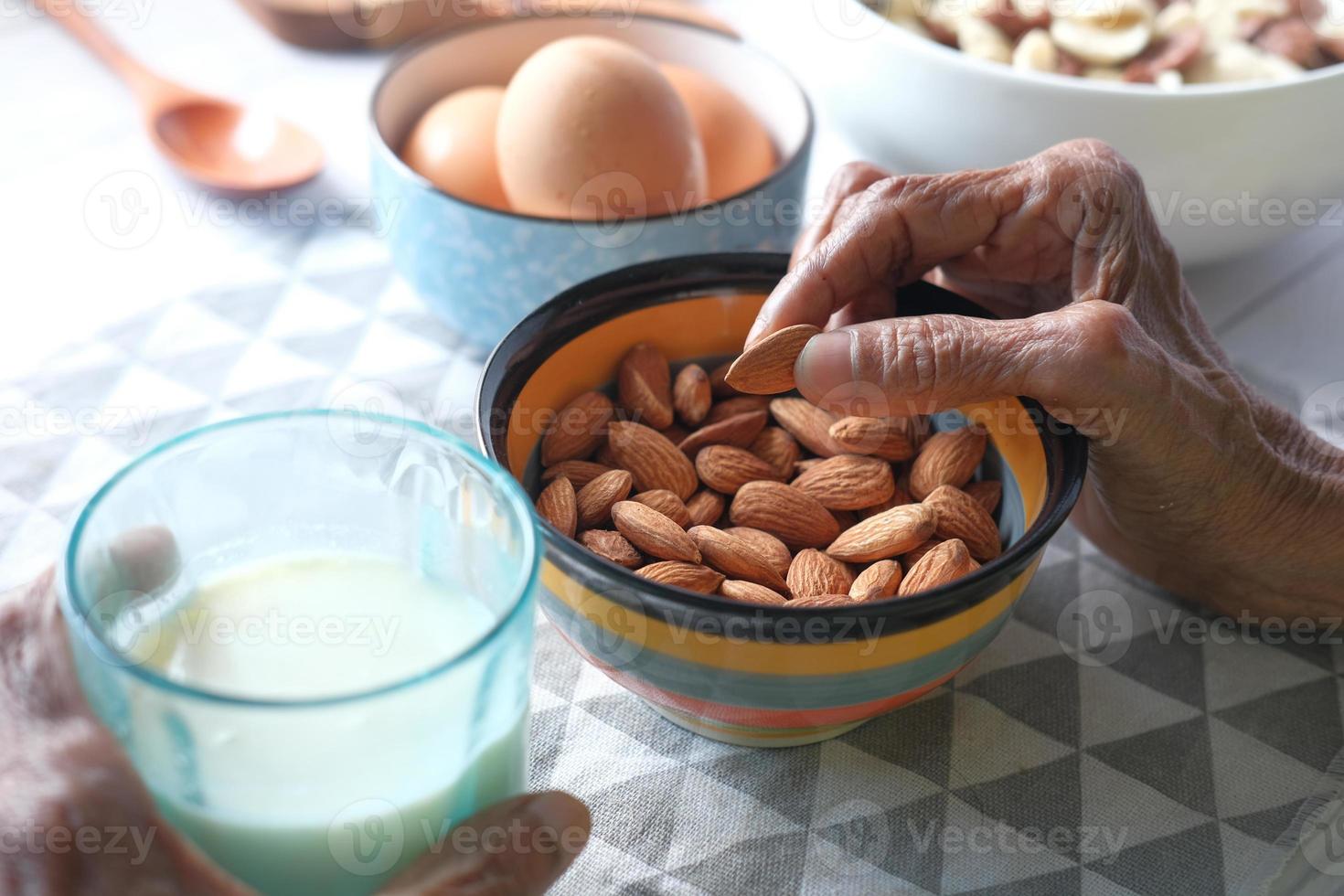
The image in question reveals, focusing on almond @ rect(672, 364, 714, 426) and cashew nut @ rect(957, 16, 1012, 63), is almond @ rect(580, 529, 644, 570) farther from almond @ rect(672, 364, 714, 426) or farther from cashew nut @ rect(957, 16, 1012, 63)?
cashew nut @ rect(957, 16, 1012, 63)

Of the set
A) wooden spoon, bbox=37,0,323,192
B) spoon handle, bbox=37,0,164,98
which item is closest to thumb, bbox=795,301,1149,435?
wooden spoon, bbox=37,0,323,192

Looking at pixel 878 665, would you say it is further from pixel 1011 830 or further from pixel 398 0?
pixel 398 0

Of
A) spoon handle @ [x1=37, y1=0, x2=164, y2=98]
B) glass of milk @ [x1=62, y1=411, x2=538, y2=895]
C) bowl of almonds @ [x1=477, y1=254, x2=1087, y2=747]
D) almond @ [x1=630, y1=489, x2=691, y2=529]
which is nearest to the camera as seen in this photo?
glass of milk @ [x1=62, y1=411, x2=538, y2=895]

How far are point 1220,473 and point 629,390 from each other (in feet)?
1.00

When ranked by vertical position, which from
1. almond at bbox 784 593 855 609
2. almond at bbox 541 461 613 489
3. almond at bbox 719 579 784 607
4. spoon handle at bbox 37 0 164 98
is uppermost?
almond at bbox 784 593 855 609

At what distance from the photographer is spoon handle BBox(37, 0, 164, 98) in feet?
3.10

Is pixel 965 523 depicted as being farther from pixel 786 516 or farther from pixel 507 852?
pixel 507 852

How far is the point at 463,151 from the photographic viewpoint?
761 millimetres

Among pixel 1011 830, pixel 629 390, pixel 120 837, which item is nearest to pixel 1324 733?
pixel 1011 830

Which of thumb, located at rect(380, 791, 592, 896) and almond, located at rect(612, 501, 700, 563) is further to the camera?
almond, located at rect(612, 501, 700, 563)

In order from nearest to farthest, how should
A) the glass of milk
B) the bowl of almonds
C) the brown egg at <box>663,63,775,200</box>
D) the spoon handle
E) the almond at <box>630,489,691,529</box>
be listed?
1. the glass of milk
2. the bowl of almonds
3. the almond at <box>630,489,691,529</box>
4. the brown egg at <box>663,63,775,200</box>
5. the spoon handle

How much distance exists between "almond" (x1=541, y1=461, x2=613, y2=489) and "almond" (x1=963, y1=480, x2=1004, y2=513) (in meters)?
0.18

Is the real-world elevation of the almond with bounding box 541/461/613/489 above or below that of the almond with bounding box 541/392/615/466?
below

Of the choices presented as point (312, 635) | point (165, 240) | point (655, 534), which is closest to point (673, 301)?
point (655, 534)
